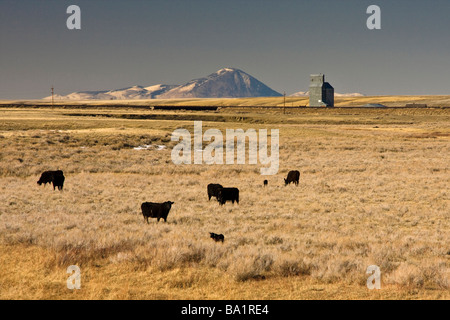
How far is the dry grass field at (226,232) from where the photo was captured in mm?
9008

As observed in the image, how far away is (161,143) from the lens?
51.7m

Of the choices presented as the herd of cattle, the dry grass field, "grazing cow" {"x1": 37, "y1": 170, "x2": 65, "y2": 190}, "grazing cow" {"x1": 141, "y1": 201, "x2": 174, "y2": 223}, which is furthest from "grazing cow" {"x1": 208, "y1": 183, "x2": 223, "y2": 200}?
"grazing cow" {"x1": 37, "y1": 170, "x2": 65, "y2": 190}

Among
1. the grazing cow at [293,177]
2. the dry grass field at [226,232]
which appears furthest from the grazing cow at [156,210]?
the grazing cow at [293,177]

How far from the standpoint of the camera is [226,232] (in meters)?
14.4

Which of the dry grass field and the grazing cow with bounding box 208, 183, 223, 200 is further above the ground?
the grazing cow with bounding box 208, 183, 223, 200

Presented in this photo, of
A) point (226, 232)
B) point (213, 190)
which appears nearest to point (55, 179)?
point (213, 190)

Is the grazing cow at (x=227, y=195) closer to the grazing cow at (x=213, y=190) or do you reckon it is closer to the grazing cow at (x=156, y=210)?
the grazing cow at (x=213, y=190)

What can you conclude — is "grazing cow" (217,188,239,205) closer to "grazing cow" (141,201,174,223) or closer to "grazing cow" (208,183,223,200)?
"grazing cow" (208,183,223,200)

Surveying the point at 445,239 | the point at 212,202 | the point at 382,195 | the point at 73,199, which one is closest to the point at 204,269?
the point at 445,239

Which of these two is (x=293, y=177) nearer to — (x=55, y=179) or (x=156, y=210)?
(x=156, y=210)

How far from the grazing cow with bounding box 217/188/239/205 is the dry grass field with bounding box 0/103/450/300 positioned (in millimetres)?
491

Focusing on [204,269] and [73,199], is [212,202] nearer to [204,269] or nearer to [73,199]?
[73,199]

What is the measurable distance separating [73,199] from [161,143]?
31431 mm

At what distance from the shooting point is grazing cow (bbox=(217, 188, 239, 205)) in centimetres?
1986
